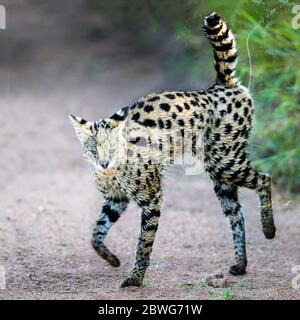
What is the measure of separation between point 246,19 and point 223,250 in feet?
8.29

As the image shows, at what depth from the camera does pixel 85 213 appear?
9898 mm

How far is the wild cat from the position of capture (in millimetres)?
6859

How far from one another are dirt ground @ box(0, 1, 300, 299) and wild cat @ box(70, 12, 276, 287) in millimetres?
402

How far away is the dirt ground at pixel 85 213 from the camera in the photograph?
274 inches

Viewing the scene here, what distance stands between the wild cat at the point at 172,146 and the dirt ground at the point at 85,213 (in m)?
0.40

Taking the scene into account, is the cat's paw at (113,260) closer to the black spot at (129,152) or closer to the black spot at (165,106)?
the black spot at (129,152)

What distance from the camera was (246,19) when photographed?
912 cm

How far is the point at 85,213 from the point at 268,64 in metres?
2.74

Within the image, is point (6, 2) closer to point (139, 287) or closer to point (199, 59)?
point (199, 59)

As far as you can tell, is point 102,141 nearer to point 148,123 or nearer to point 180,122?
point 148,123

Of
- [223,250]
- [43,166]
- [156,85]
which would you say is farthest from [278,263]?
[156,85]

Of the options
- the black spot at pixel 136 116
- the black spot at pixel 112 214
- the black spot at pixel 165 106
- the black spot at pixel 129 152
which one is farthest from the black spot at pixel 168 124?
the black spot at pixel 112 214

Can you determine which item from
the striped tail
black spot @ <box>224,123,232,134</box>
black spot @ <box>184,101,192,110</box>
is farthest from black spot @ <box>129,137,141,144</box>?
the striped tail

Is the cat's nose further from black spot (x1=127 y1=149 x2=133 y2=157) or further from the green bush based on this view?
the green bush
